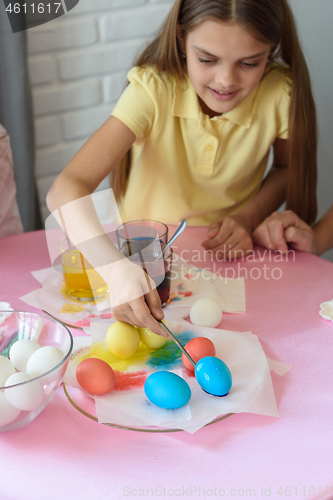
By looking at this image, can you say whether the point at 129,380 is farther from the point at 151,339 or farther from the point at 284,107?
the point at 284,107

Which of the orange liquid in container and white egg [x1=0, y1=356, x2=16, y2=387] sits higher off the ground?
white egg [x1=0, y1=356, x2=16, y2=387]

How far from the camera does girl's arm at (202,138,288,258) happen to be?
95 centimetres

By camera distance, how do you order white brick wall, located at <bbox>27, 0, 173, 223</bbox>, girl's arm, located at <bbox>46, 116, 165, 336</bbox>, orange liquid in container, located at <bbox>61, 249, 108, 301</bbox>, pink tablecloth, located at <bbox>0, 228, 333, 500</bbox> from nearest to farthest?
pink tablecloth, located at <bbox>0, 228, 333, 500</bbox> < girl's arm, located at <bbox>46, 116, 165, 336</bbox> < orange liquid in container, located at <bbox>61, 249, 108, 301</bbox> < white brick wall, located at <bbox>27, 0, 173, 223</bbox>

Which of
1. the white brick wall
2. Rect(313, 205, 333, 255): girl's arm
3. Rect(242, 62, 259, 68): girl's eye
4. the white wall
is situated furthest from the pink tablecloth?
the white brick wall

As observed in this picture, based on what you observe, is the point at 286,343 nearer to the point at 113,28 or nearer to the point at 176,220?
the point at 176,220

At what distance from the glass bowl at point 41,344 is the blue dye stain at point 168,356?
0.41 ft

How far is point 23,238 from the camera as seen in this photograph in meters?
1.01

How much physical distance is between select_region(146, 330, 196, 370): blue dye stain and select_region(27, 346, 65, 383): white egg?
13 cm

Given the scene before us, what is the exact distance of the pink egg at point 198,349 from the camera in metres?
0.59

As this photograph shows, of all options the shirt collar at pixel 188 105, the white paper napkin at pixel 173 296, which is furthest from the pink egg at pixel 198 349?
the shirt collar at pixel 188 105

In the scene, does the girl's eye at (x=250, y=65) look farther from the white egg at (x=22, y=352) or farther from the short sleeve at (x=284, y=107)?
the white egg at (x=22, y=352)

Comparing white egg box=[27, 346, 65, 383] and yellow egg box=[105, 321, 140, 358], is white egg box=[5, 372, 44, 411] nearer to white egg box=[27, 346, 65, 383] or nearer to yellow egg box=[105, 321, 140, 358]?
white egg box=[27, 346, 65, 383]

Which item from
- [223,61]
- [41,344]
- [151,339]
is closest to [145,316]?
[151,339]

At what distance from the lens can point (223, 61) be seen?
36.7 inches
